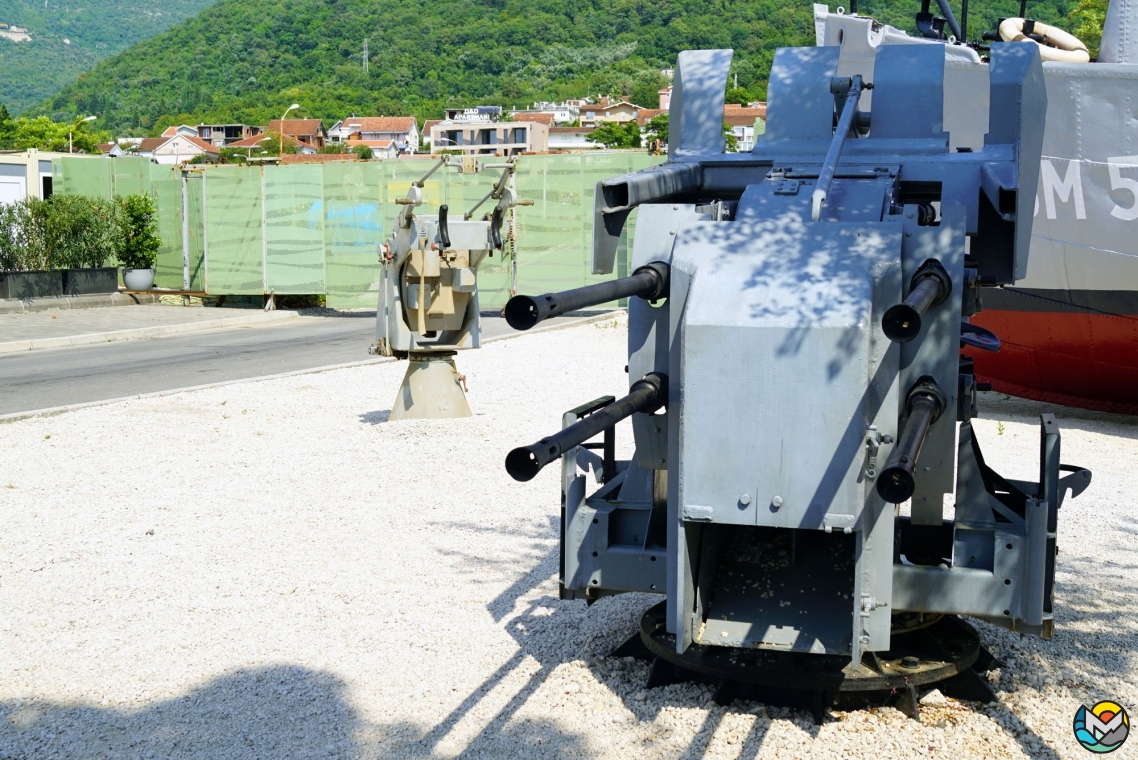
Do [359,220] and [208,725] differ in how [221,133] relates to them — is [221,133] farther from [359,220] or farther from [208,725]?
[208,725]

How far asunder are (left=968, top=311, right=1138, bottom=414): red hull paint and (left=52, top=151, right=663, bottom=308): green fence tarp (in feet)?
35.3

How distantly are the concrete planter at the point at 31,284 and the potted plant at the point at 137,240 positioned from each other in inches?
64.7

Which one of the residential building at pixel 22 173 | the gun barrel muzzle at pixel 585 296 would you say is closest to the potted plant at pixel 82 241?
the residential building at pixel 22 173

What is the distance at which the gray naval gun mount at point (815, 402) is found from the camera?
12.6ft

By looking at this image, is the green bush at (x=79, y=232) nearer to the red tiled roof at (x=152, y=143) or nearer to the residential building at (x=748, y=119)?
the residential building at (x=748, y=119)

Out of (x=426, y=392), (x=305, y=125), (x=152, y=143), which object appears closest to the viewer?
(x=426, y=392)

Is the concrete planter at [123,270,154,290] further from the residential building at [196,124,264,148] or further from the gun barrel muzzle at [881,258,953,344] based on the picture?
the residential building at [196,124,264,148]

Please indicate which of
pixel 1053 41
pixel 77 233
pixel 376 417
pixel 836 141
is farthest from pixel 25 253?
pixel 836 141

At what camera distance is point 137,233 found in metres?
24.5

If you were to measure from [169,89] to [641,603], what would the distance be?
15365cm

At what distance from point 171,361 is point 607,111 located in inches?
4631

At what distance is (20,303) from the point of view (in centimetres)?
2241

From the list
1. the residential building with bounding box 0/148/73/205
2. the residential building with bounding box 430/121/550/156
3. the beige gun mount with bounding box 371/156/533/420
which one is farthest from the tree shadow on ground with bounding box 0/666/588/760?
the residential building with bounding box 430/121/550/156

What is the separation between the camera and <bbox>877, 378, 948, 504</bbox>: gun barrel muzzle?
329 cm
